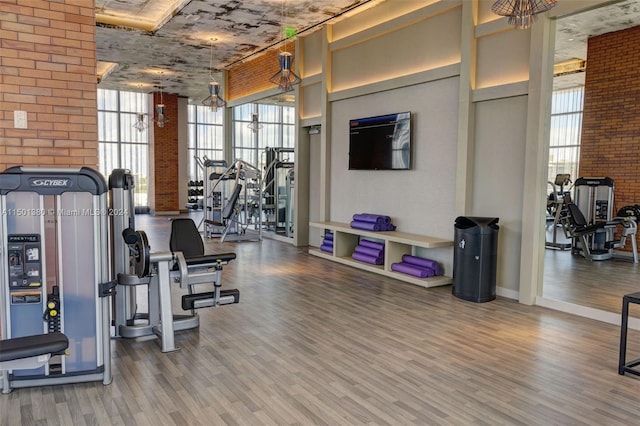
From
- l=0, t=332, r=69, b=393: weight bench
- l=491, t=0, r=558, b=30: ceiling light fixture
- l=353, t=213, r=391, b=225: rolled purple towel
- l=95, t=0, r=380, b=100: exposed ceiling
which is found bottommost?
l=0, t=332, r=69, b=393: weight bench

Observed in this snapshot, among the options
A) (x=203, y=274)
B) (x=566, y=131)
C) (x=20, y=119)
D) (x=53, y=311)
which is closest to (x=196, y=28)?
(x=20, y=119)

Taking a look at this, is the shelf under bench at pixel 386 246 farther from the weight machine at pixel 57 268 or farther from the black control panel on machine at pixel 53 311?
the black control panel on machine at pixel 53 311

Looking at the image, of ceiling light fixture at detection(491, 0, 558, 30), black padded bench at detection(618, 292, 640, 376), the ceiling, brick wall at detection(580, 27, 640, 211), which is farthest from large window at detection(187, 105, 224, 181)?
black padded bench at detection(618, 292, 640, 376)

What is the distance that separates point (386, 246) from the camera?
6.66 meters

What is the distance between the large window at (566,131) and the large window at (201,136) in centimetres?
1141

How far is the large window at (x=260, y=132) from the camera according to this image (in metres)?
17.8

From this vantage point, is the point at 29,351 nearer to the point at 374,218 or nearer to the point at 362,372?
the point at 362,372

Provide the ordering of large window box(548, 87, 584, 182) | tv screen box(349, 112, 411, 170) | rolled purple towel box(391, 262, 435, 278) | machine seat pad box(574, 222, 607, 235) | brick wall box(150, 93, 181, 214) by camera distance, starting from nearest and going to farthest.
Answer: rolled purple towel box(391, 262, 435, 278), tv screen box(349, 112, 411, 170), machine seat pad box(574, 222, 607, 235), large window box(548, 87, 584, 182), brick wall box(150, 93, 181, 214)

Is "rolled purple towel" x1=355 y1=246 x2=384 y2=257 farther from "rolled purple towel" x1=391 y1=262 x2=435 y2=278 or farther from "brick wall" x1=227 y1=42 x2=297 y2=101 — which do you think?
"brick wall" x1=227 y1=42 x2=297 y2=101

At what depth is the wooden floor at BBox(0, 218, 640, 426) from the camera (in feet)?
9.26

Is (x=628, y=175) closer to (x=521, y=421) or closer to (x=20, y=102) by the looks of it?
(x=521, y=421)

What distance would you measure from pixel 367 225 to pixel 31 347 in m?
5.31

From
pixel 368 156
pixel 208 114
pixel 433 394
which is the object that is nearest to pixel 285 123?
pixel 208 114

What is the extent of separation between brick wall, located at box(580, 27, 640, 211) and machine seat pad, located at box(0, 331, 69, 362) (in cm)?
938
